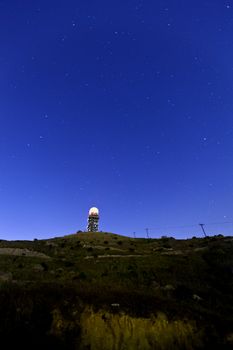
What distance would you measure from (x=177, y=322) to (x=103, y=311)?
4656 millimetres

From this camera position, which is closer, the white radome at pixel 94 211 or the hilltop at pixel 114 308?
the hilltop at pixel 114 308

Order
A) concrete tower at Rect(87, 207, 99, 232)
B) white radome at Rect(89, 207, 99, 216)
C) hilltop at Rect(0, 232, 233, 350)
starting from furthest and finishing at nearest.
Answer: white radome at Rect(89, 207, 99, 216) → concrete tower at Rect(87, 207, 99, 232) → hilltop at Rect(0, 232, 233, 350)

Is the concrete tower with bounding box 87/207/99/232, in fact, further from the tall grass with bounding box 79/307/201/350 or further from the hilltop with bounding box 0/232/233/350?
the tall grass with bounding box 79/307/201/350

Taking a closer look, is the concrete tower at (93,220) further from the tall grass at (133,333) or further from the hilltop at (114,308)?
the tall grass at (133,333)

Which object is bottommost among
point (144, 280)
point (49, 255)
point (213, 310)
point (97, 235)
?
point (213, 310)

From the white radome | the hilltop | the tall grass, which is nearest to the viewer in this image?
the hilltop

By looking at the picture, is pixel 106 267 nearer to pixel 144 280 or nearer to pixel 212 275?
pixel 144 280

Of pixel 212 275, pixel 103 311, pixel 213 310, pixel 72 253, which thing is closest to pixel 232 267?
pixel 212 275

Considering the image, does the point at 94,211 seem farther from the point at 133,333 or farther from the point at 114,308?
the point at 133,333

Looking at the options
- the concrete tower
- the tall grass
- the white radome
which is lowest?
the tall grass

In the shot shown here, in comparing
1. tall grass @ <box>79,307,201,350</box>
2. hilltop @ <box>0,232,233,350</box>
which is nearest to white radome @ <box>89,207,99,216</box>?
hilltop @ <box>0,232,233,350</box>

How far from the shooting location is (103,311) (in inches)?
802

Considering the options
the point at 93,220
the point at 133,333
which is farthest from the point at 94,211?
the point at 133,333

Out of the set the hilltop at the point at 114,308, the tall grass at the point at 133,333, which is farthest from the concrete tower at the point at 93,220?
the tall grass at the point at 133,333
